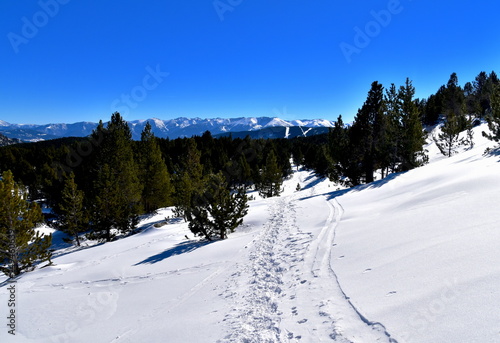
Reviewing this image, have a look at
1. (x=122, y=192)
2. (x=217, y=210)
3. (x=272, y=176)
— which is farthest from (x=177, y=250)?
(x=272, y=176)

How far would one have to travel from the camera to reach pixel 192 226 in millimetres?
14688

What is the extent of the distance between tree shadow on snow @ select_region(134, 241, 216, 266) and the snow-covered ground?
0.41 ft

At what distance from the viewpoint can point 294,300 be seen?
6258 millimetres

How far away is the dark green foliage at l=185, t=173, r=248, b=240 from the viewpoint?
548 inches

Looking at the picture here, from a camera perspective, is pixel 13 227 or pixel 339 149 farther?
pixel 339 149

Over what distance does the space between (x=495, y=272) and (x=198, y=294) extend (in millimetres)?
7070

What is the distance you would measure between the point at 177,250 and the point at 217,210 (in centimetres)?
295

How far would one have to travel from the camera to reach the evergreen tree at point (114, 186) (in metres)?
22.4

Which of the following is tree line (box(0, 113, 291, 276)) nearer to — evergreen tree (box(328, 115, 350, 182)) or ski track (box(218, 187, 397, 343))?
ski track (box(218, 187, 397, 343))

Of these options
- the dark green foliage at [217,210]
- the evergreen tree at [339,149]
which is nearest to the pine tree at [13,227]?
the dark green foliage at [217,210]

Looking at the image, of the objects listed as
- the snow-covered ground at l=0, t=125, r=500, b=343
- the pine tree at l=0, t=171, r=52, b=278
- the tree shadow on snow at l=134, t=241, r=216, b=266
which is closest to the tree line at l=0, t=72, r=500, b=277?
the pine tree at l=0, t=171, r=52, b=278

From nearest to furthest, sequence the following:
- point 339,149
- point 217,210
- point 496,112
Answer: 1. point 217,210
2. point 496,112
3. point 339,149

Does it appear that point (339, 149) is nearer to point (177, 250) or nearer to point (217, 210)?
point (217, 210)

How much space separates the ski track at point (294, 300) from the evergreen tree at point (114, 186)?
56.0 ft
